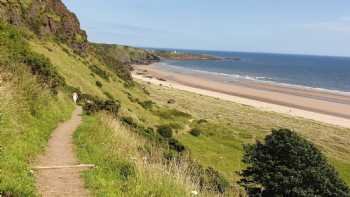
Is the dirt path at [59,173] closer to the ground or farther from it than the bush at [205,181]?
farther from it

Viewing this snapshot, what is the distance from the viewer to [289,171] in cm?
1564

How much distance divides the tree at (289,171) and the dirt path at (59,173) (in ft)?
27.6

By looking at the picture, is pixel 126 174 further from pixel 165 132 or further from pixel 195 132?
pixel 195 132

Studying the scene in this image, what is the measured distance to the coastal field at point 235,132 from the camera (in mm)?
27750

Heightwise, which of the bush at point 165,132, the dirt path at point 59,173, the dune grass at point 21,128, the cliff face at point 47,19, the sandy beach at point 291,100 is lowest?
the sandy beach at point 291,100

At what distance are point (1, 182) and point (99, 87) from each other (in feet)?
102

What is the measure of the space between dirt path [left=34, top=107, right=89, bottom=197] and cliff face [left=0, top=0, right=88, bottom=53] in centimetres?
2973

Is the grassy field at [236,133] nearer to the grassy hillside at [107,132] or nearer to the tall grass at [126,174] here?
the grassy hillside at [107,132]

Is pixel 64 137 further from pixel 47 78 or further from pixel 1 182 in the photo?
pixel 47 78

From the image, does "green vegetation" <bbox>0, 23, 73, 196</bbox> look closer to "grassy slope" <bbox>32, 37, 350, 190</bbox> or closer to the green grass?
the green grass

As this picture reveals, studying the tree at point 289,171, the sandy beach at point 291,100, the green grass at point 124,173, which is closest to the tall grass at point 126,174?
the green grass at point 124,173

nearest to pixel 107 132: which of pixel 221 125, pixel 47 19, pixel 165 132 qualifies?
pixel 165 132

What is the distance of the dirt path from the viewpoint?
730cm

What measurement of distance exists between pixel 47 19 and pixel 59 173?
42713 millimetres
